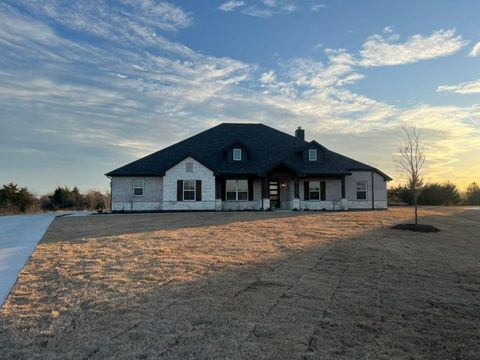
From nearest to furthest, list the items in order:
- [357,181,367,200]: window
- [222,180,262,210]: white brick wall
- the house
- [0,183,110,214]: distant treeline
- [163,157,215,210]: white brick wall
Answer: [163,157,215,210]: white brick wall → the house → [222,180,262,210]: white brick wall → [357,181,367,200]: window → [0,183,110,214]: distant treeline

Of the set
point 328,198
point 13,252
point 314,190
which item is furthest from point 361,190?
point 13,252

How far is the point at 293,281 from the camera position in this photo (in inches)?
320

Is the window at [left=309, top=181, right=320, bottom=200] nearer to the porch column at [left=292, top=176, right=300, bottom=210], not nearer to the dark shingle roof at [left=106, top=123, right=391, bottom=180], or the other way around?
the dark shingle roof at [left=106, top=123, right=391, bottom=180]

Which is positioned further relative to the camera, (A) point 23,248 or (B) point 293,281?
(A) point 23,248

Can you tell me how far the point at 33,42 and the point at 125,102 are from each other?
9.02 metres

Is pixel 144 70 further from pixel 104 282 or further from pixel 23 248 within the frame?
pixel 104 282

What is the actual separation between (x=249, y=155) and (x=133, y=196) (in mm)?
9434

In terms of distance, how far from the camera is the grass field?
493 centimetres

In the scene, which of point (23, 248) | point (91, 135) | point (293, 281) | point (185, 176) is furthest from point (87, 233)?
point (91, 135)

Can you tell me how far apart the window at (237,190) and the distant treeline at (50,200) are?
1233cm

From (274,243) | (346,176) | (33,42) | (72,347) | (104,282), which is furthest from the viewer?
(346,176)

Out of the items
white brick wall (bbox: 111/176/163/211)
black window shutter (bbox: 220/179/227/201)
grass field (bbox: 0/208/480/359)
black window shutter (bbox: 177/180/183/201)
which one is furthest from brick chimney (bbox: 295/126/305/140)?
grass field (bbox: 0/208/480/359)

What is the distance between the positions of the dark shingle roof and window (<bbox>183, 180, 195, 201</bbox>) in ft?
5.58

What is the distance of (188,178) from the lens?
3030 cm
